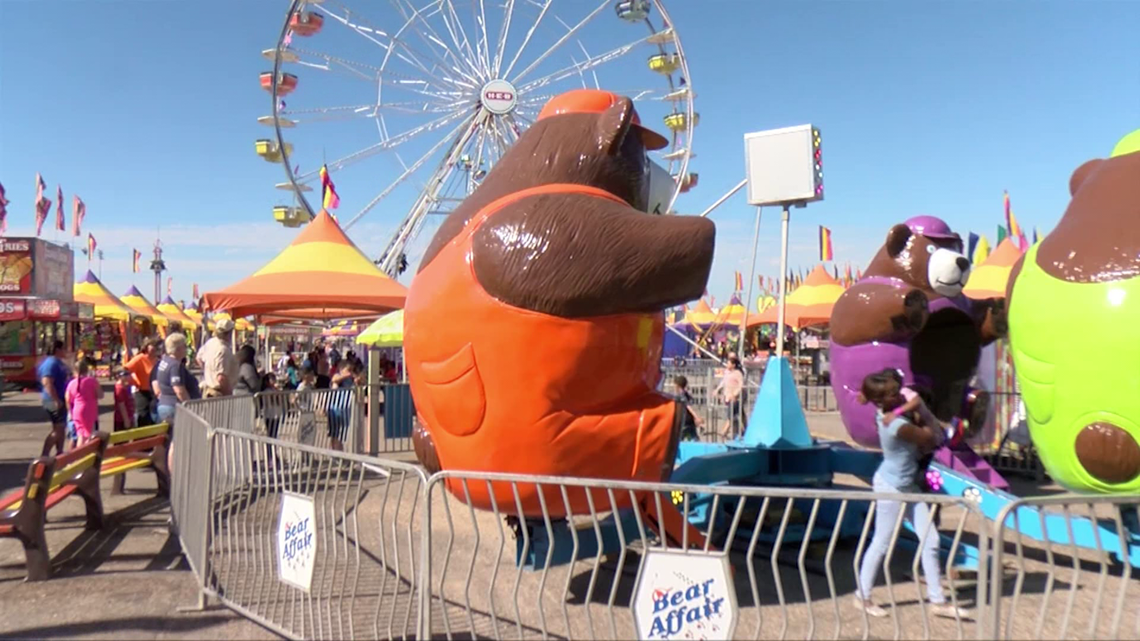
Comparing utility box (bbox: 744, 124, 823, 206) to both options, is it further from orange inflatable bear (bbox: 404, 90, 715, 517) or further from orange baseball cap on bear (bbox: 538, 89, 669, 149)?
orange inflatable bear (bbox: 404, 90, 715, 517)

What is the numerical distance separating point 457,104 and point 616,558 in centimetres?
1508

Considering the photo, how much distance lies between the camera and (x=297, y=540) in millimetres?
3611

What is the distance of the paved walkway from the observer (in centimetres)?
400

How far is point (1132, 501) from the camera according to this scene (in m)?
2.82

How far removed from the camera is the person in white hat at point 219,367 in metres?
8.02

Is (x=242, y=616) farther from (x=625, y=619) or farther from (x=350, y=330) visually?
(x=350, y=330)

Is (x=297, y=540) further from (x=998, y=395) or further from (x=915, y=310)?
(x=998, y=395)

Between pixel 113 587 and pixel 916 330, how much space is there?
5.72 m

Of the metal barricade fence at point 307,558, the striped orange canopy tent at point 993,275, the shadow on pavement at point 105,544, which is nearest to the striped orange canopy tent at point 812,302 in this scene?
the striped orange canopy tent at point 993,275

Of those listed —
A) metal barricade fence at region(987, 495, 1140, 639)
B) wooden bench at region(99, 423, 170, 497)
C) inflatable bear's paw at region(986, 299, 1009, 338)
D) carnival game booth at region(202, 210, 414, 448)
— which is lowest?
metal barricade fence at region(987, 495, 1140, 639)

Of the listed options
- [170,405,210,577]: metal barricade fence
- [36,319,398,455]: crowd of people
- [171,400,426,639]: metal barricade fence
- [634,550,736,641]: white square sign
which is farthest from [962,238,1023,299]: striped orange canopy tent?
[634,550,736,641]: white square sign

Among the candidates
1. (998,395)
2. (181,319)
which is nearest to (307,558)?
(998,395)

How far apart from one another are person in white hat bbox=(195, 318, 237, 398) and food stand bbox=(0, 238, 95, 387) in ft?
43.2

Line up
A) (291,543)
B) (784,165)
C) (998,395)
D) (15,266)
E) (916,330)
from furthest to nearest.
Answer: (15,266), (998,395), (916,330), (784,165), (291,543)
